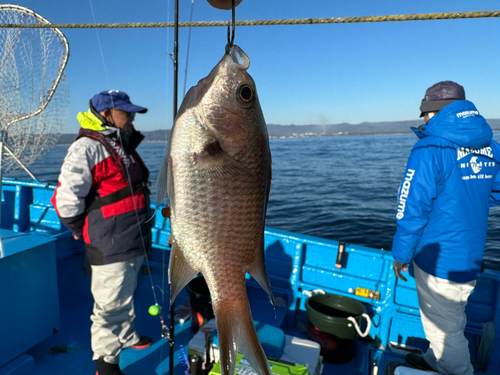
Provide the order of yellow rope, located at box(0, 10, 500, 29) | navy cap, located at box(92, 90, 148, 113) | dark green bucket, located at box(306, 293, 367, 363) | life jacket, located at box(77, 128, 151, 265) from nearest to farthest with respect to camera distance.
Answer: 1. yellow rope, located at box(0, 10, 500, 29)
2. life jacket, located at box(77, 128, 151, 265)
3. navy cap, located at box(92, 90, 148, 113)
4. dark green bucket, located at box(306, 293, 367, 363)

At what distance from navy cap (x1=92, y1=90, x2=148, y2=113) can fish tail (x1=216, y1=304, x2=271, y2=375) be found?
2.25 m

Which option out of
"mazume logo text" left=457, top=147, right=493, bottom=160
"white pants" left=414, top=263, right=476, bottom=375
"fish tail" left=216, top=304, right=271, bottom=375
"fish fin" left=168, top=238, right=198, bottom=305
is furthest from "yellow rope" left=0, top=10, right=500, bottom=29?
"white pants" left=414, top=263, right=476, bottom=375

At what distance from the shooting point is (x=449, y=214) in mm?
2729

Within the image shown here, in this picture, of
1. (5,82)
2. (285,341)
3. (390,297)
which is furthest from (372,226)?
(5,82)

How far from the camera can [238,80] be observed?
1229mm

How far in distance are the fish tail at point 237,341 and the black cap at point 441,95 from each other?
8.90ft

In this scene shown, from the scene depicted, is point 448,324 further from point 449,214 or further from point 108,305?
point 108,305

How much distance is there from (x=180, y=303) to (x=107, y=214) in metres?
2.21

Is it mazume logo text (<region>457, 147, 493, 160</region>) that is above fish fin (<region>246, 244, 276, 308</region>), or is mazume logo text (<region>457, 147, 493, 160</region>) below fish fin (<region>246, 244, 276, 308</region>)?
above

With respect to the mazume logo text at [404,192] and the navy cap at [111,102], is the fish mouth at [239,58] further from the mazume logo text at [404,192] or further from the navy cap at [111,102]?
the mazume logo text at [404,192]

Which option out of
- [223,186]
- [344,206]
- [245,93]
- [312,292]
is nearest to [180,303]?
[312,292]

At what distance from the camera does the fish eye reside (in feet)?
4.01

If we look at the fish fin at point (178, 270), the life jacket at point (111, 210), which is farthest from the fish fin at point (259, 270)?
the life jacket at point (111, 210)

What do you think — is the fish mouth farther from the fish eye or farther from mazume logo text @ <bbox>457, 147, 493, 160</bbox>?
mazume logo text @ <bbox>457, 147, 493, 160</bbox>
